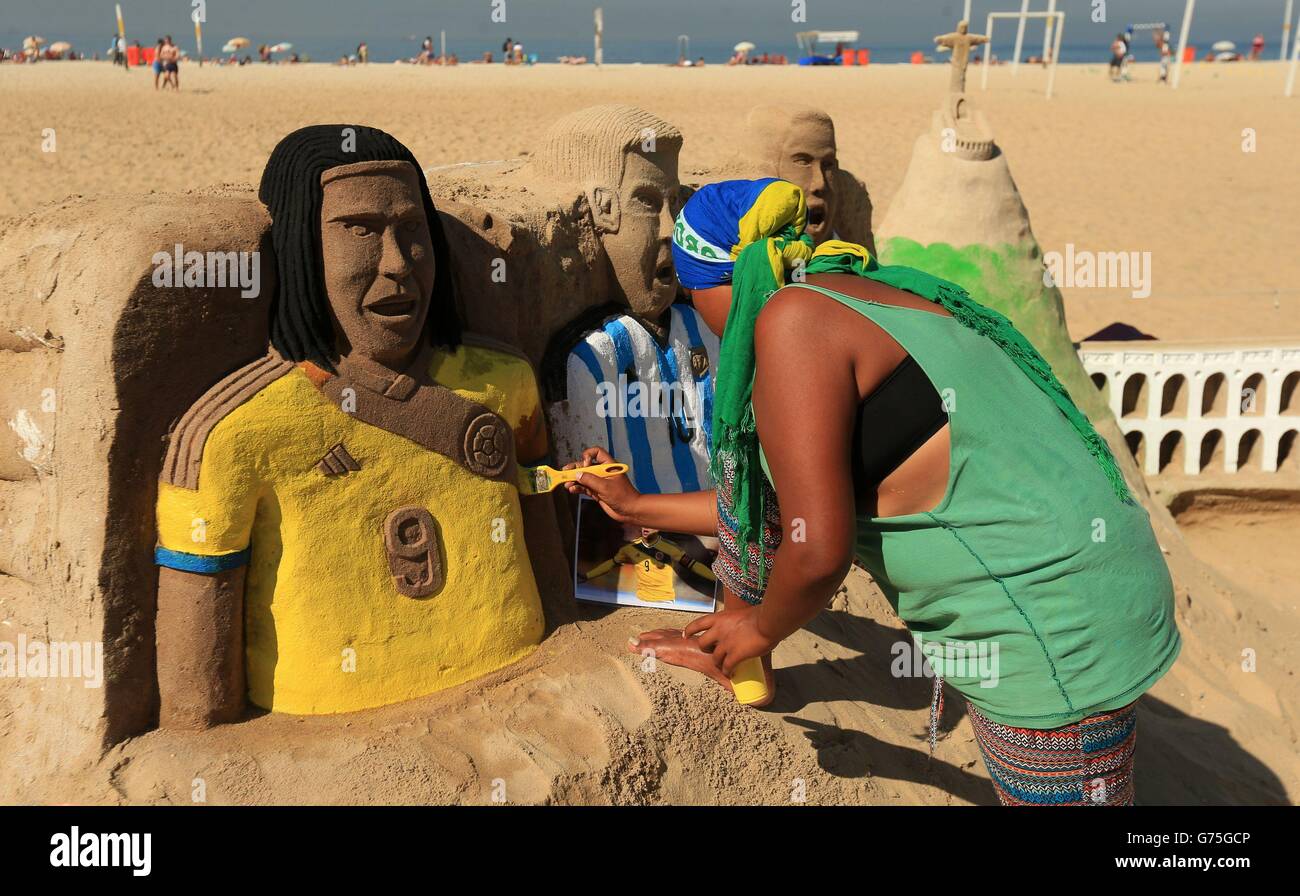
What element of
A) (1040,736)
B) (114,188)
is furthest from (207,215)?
(114,188)

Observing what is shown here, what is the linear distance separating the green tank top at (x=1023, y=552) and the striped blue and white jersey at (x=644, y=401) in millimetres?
1738

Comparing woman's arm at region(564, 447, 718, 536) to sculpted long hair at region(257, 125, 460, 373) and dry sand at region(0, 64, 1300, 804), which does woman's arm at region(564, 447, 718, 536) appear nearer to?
dry sand at region(0, 64, 1300, 804)

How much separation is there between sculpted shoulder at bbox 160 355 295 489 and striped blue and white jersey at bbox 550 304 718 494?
4.08 ft

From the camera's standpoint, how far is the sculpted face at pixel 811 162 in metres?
4.99

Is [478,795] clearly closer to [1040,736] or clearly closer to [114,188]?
[1040,736]

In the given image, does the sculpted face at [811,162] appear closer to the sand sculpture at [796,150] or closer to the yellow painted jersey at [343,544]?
the sand sculpture at [796,150]

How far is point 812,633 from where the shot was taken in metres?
3.87

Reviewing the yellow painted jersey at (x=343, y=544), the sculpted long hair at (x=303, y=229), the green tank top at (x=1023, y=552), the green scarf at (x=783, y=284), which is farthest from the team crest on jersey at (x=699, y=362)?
the green tank top at (x=1023, y=552)

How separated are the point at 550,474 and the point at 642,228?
119cm

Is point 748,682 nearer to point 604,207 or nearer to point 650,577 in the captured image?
point 650,577

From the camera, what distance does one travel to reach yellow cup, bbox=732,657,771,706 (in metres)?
3.21

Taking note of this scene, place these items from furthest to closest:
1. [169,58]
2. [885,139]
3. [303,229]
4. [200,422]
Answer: [169,58] < [885,139] < [303,229] < [200,422]

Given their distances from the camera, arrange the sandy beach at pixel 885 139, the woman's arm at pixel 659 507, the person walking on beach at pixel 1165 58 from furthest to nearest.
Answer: the person walking on beach at pixel 1165 58 → the sandy beach at pixel 885 139 → the woman's arm at pixel 659 507

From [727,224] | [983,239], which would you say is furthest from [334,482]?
[983,239]
